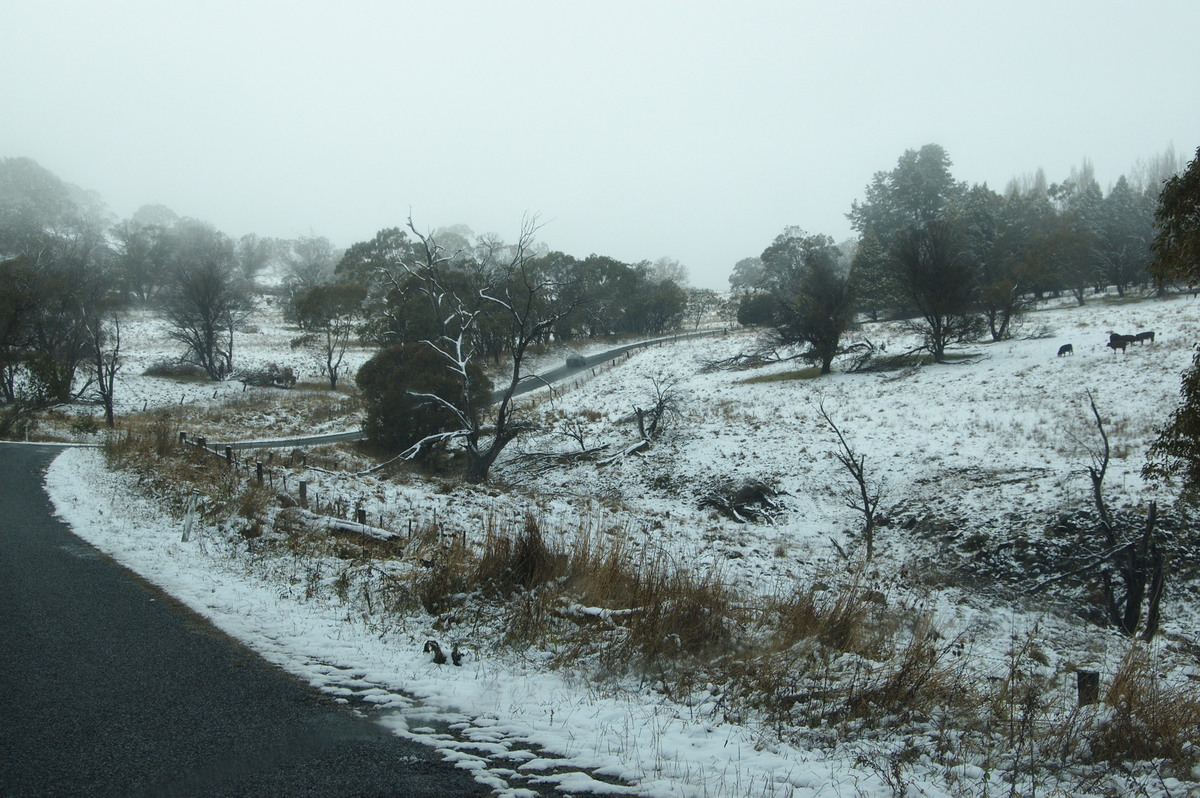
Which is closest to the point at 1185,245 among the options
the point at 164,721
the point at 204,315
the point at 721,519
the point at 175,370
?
the point at 164,721

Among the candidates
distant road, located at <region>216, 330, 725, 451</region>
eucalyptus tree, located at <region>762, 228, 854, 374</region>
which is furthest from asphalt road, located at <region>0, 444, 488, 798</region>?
eucalyptus tree, located at <region>762, 228, 854, 374</region>

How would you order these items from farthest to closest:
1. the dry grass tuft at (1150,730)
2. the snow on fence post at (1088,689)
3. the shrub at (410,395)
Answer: the shrub at (410,395)
the snow on fence post at (1088,689)
the dry grass tuft at (1150,730)

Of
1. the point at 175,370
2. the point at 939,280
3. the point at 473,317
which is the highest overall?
the point at 939,280

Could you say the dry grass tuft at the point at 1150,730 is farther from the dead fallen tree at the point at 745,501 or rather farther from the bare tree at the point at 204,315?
the bare tree at the point at 204,315

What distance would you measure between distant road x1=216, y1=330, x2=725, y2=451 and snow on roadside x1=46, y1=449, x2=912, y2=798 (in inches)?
664

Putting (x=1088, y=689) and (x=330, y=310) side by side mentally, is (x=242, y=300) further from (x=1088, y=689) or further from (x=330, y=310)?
(x=1088, y=689)

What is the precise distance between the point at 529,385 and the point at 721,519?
30500 millimetres

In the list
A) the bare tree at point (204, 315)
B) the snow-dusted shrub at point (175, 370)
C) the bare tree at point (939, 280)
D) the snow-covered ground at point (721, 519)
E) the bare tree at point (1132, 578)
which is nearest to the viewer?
the snow-covered ground at point (721, 519)

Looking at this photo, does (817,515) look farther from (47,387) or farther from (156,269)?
(156,269)

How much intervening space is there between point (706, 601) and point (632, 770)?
266 centimetres

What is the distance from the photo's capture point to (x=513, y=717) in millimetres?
4398

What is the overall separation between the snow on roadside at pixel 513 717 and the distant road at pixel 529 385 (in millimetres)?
16873

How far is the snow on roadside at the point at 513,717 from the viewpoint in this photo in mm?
3594

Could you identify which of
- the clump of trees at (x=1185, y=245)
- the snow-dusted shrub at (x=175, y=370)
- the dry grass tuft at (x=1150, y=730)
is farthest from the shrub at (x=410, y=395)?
the snow-dusted shrub at (x=175, y=370)
